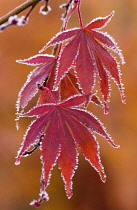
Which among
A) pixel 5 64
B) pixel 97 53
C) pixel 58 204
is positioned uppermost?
pixel 5 64

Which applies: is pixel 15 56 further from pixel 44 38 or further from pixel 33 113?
pixel 33 113

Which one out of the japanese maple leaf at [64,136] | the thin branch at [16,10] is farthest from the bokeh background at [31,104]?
the thin branch at [16,10]

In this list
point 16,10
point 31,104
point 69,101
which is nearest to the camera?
point 16,10

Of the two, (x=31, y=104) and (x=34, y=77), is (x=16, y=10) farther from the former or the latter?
(x=31, y=104)

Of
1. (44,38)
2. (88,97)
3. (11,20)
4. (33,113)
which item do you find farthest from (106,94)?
(44,38)

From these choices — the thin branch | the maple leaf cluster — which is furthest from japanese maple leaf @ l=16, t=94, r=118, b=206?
the thin branch

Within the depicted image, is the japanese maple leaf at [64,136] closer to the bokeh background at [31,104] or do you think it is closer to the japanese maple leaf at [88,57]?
the japanese maple leaf at [88,57]

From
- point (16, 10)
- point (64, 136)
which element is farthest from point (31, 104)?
point (16, 10)
